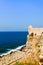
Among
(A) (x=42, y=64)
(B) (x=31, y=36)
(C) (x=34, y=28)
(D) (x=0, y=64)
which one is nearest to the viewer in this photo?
(A) (x=42, y=64)

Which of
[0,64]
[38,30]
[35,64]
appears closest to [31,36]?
[38,30]

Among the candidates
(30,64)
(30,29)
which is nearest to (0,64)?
(30,29)

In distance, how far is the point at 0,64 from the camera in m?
25.5

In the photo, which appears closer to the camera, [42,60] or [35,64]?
[42,60]

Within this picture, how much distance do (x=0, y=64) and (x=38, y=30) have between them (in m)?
8.61

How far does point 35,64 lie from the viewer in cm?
776

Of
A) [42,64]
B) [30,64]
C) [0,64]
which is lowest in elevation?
[0,64]

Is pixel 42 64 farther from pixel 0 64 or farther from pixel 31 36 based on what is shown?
pixel 0 64

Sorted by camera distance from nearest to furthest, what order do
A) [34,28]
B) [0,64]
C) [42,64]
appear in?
[42,64] < [34,28] < [0,64]

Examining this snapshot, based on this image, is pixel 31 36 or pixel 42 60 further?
pixel 31 36

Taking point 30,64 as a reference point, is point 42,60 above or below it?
above

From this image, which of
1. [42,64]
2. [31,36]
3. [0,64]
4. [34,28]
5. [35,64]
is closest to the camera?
[42,64]

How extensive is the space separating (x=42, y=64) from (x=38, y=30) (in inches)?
543

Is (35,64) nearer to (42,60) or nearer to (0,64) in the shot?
(42,60)
